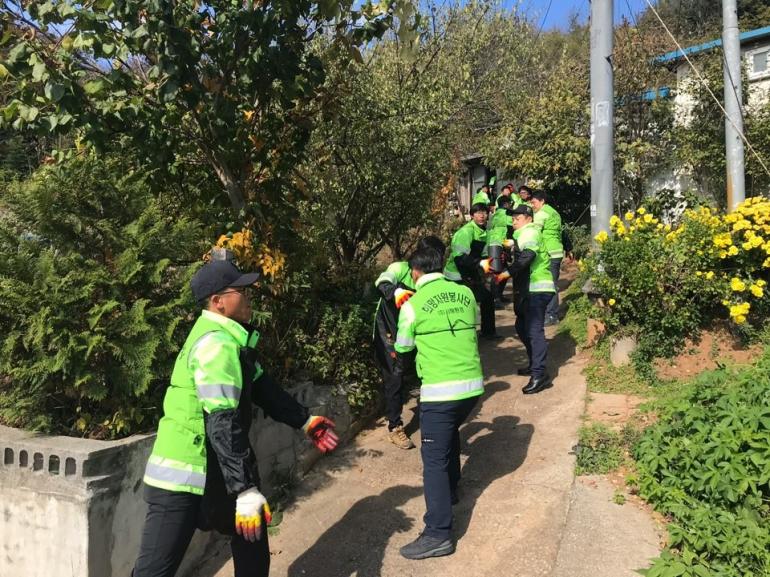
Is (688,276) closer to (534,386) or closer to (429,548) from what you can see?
(534,386)

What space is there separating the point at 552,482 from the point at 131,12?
388 cm

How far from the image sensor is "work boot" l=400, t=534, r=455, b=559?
333 centimetres

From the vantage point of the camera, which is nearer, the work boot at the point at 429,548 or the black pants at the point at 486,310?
the work boot at the point at 429,548

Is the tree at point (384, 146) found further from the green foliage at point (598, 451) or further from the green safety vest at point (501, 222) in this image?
the green foliage at point (598, 451)

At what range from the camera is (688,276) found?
5.27 m

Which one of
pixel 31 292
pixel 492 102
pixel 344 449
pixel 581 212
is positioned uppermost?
pixel 492 102

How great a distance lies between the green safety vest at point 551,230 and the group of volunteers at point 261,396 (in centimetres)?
163

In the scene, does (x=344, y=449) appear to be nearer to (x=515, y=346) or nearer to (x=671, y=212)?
(x=515, y=346)

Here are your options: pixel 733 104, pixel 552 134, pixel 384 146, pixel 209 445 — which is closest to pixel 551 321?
pixel 733 104

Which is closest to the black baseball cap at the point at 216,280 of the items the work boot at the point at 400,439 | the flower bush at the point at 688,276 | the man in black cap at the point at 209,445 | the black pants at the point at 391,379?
the man in black cap at the point at 209,445

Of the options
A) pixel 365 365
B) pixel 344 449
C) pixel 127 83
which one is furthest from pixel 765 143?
pixel 127 83

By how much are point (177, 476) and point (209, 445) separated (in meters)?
0.18

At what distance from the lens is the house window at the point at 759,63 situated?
10070mm

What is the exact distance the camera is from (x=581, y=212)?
13359 mm
